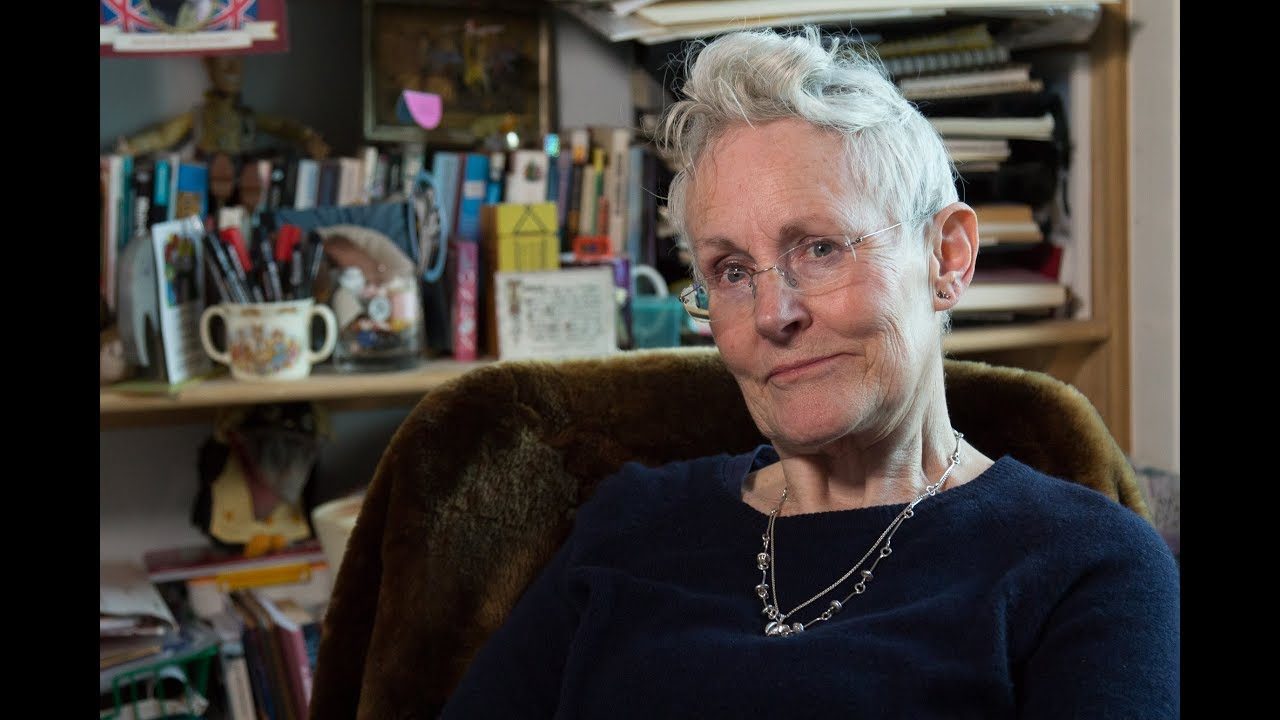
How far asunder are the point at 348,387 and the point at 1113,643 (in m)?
1.11

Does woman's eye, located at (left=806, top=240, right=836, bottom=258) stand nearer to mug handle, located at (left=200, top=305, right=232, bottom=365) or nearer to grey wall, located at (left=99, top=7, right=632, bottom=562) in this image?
mug handle, located at (left=200, top=305, right=232, bottom=365)

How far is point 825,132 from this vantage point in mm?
952

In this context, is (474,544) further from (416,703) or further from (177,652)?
(177,652)

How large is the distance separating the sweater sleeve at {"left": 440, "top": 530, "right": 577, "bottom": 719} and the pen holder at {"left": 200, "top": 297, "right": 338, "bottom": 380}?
71 centimetres

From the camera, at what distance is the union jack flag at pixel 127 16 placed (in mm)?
1658

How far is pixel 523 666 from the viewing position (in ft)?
3.37

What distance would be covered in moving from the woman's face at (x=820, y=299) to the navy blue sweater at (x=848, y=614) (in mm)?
102

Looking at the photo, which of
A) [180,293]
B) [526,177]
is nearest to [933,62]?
[526,177]

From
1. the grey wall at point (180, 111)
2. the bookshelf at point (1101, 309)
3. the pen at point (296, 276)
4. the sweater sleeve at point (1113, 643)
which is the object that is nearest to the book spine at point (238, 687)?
the grey wall at point (180, 111)

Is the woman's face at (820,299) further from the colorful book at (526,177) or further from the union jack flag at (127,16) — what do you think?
the union jack flag at (127,16)

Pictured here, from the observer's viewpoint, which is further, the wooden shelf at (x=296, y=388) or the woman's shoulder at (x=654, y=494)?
the wooden shelf at (x=296, y=388)

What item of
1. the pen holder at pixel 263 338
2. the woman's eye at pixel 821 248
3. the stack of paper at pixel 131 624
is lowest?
the stack of paper at pixel 131 624

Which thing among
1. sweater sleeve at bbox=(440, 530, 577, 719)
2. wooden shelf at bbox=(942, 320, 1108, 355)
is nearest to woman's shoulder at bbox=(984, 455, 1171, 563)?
sweater sleeve at bbox=(440, 530, 577, 719)
